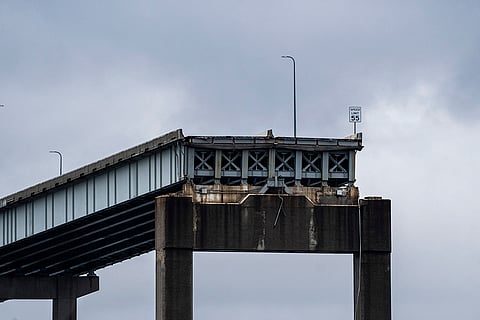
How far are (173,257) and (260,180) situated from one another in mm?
6442

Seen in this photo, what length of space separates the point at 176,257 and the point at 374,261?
1061 centimetres

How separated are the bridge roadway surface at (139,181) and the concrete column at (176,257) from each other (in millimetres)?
2088

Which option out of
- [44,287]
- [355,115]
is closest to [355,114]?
[355,115]

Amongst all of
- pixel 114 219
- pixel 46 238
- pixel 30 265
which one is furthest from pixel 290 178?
pixel 30 265

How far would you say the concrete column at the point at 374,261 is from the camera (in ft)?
346

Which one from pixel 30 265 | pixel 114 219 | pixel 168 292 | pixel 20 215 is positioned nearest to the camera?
pixel 168 292

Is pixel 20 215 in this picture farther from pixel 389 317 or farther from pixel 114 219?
pixel 389 317

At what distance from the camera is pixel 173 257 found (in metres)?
104

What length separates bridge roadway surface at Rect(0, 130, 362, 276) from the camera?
105 m

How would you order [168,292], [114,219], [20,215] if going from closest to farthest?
[168,292] < [114,219] < [20,215]

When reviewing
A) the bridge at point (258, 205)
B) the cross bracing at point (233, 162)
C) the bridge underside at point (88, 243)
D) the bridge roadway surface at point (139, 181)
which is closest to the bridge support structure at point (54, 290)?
the bridge underside at point (88, 243)

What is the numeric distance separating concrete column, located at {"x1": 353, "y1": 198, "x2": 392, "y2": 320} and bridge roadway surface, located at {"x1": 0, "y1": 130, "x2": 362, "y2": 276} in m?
2.34

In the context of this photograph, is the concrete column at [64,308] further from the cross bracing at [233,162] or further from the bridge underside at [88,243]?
the cross bracing at [233,162]

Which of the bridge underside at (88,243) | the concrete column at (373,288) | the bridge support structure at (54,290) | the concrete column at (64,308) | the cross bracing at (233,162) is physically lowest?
the concrete column at (373,288)
